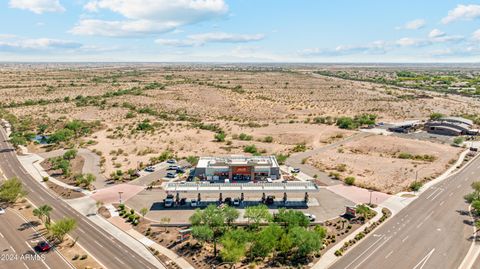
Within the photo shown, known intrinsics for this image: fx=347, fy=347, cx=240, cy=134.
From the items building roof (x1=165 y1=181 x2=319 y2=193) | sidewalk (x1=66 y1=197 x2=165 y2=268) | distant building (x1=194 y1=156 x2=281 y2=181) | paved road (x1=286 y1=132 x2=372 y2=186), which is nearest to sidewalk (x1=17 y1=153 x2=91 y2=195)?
sidewalk (x1=66 y1=197 x2=165 y2=268)

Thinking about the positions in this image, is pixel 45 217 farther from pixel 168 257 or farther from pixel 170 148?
pixel 170 148

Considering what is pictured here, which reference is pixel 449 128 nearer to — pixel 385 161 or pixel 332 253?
pixel 385 161

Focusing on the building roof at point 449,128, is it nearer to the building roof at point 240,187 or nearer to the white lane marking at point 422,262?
the building roof at point 240,187

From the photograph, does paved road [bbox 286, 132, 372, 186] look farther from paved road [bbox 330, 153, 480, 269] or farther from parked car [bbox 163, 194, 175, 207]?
parked car [bbox 163, 194, 175, 207]

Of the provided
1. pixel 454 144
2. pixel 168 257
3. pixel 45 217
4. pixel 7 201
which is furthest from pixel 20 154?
pixel 454 144

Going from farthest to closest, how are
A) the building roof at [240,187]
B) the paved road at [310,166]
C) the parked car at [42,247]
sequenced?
the paved road at [310,166] → the building roof at [240,187] → the parked car at [42,247]

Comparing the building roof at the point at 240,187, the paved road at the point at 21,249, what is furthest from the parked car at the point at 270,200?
the paved road at the point at 21,249
